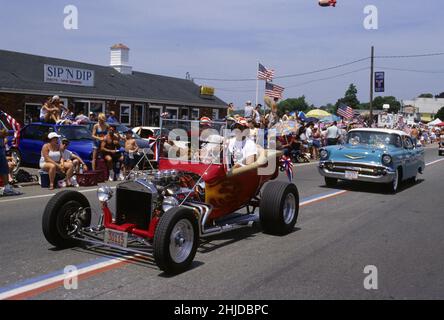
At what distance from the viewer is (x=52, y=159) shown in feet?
37.7

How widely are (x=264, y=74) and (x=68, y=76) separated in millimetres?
10894

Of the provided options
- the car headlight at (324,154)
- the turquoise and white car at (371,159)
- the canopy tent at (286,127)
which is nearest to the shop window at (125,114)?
the canopy tent at (286,127)

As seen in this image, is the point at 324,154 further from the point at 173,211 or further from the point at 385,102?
the point at 385,102

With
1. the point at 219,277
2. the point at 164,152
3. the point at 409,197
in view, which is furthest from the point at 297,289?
the point at 409,197

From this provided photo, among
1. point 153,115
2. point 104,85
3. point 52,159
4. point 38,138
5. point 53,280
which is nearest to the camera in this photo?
point 53,280

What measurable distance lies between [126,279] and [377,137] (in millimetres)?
9747

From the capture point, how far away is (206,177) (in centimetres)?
631

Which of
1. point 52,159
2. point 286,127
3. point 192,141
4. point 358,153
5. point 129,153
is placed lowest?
point 52,159

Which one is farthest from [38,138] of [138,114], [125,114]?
[138,114]

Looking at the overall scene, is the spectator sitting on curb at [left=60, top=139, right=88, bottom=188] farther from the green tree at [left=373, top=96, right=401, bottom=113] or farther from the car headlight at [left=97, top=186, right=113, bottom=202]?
the green tree at [left=373, top=96, right=401, bottom=113]

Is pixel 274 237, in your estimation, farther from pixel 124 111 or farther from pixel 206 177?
pixel 124 111

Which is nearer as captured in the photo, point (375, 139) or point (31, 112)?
point (375, 139)

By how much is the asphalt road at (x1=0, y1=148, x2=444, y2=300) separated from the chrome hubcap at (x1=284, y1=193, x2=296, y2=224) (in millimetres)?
226

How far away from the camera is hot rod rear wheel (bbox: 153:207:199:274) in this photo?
15.8 feet
